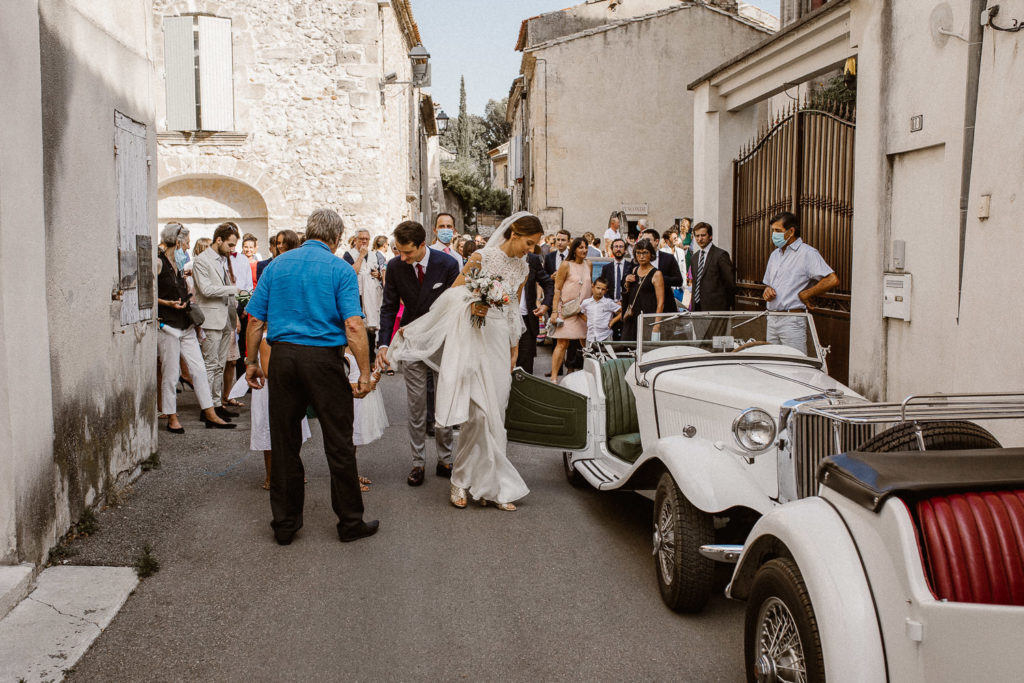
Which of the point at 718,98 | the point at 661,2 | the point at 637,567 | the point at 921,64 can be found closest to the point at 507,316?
the point at 637,567

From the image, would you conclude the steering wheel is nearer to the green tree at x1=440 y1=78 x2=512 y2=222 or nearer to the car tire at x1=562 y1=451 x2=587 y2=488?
the car tire at x1=562 y1=451 x2=587 y2=488

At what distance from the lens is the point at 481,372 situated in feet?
21.9

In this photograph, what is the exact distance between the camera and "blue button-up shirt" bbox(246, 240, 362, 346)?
18.7ft

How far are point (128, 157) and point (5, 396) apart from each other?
320 cm

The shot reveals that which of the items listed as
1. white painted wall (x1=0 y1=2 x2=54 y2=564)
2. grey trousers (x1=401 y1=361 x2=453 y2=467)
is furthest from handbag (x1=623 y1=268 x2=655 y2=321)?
white painted wall (x1=0 y1=2 x2=54 y2=564)

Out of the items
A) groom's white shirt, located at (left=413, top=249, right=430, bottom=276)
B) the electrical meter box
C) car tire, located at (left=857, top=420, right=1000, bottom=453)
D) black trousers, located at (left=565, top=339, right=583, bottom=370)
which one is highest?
groom's white shirt, located at (left=413, top=249, right=430, bottom=276)

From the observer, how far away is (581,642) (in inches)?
168

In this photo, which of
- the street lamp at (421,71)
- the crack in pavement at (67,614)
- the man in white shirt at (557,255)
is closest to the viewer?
the crack in pavement at (67,614)

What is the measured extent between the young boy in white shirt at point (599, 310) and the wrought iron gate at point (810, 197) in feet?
6.60

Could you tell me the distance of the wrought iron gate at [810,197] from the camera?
10.2 meters

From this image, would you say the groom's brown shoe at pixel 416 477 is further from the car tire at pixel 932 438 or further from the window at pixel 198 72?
the window at pixel 198 72

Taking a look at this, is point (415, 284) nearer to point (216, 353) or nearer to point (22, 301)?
point (216, 353)

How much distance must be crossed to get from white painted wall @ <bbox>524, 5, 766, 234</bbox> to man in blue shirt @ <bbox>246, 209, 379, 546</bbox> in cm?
2064

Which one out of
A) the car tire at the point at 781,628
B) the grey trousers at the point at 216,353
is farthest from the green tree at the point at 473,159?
the car tire at the point at 781,628
